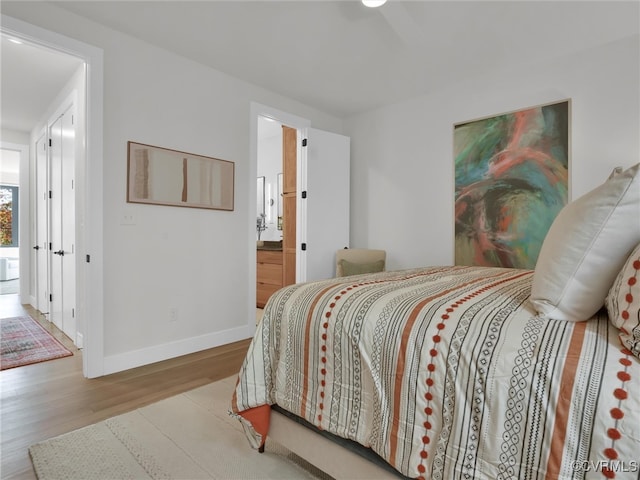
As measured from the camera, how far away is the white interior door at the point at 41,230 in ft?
14.4

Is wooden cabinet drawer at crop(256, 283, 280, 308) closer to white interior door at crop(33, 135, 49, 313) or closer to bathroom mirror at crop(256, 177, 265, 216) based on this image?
bathroom mirror at crop(256, 177, 265, 216)

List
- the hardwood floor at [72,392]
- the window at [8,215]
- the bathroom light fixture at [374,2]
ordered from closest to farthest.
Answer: the hardwood floor at [72,392] → the bathroom light fixture at [374,2] → the window at [8,215]

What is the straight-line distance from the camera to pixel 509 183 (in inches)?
129

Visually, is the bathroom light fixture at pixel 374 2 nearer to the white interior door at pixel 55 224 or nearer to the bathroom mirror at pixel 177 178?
the bathroom mirror at pixel 177 178

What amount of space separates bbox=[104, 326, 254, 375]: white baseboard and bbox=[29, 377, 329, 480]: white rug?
78 centimetres

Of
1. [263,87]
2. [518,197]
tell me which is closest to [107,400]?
[263,87]

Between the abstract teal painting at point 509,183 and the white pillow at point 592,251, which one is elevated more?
the abstract teal painting at point 509,183

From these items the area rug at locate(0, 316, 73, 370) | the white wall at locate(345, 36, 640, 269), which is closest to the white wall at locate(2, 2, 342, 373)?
the area rug at locate(0, 316, 73, 370)

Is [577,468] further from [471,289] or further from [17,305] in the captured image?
[17,305]

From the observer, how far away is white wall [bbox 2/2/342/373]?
268 centimetres

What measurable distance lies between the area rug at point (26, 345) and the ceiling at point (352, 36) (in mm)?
2520

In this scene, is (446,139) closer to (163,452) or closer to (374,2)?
(374,2)

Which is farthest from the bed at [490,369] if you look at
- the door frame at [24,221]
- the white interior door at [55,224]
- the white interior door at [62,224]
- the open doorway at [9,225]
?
the open doorway at [9,225]

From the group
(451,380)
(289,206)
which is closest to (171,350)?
(289,206)
